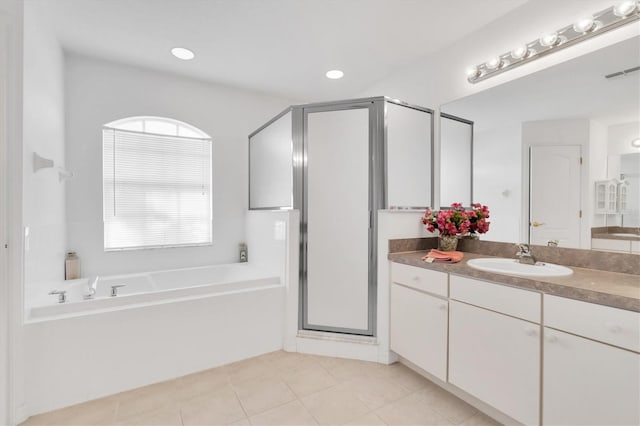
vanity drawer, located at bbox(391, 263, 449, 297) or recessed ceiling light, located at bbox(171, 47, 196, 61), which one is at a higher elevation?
recessed ceiling light, located at bbox(171, 47, 196, 61)

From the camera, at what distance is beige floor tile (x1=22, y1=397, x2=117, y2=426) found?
1614 millimetres

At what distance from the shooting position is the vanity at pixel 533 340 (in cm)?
113

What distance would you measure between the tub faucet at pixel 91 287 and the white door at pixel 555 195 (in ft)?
10.6

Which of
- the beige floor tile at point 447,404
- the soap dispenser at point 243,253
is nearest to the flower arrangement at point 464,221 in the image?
the beige floor tile at point 447,404

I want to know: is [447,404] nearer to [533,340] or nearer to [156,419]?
[533,340]

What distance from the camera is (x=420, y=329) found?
1962 millimetres

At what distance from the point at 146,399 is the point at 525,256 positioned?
8.56 feet

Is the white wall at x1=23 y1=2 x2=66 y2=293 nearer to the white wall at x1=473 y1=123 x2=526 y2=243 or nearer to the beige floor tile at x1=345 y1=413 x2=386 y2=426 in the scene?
the beige floor tile at x1=345 y1=413 x2=386 y2=426

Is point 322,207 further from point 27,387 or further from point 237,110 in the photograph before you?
point 27,387

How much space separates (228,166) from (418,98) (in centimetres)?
215

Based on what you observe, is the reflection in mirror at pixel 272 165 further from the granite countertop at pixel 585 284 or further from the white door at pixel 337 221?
the granite countertop at pixel 585 284

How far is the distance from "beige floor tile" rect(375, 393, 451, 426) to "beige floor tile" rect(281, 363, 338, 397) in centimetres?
42

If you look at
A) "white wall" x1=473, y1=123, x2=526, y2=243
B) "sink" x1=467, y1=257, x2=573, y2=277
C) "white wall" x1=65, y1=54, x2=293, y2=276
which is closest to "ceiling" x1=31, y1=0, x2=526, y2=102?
"white wall" x1=65, y1=54, x2=293, y2=276

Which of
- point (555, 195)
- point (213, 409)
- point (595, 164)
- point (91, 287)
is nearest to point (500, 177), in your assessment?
point (555, 195)
